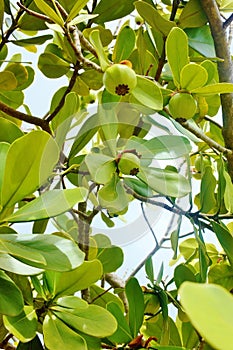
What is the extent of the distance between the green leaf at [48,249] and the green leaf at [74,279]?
68 mm

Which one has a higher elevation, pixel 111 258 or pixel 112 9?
pixel 112 9

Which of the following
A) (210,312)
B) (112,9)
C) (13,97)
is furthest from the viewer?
(13,97)

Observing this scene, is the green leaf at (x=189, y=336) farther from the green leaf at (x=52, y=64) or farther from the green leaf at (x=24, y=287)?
the green leaf at (x=52, y=64)

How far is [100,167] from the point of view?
0.51m

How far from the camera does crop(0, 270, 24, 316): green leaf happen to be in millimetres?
402

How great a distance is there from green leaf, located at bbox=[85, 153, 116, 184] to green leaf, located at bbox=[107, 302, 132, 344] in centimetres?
14

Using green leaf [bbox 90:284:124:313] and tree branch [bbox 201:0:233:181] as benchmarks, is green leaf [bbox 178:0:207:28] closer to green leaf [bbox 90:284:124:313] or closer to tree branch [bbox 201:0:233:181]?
tree branch [bbox 201:0:233:181]

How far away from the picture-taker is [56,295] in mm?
508

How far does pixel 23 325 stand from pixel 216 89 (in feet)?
0.98

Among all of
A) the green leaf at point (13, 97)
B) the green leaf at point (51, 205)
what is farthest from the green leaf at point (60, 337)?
the green leaf at point (13, 97)

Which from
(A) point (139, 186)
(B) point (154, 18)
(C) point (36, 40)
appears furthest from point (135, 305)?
(C) point (36, 40)

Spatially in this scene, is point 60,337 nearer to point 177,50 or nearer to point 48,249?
point 48,249

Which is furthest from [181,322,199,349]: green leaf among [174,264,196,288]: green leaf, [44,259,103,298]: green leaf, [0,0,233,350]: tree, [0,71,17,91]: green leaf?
[0,71,17,91]: green leaf

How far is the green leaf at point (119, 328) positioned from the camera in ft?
1.73
